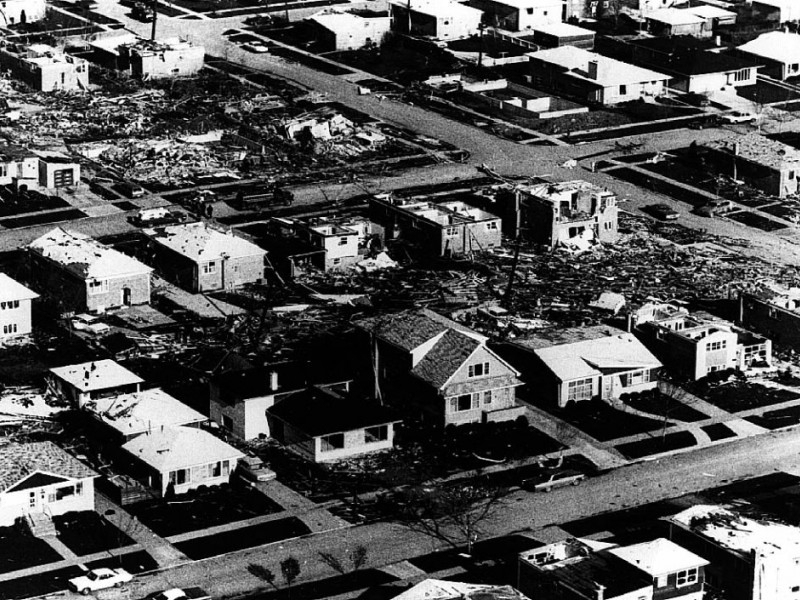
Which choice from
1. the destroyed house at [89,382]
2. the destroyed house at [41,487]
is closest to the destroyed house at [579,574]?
the destroyed house at [41,487]

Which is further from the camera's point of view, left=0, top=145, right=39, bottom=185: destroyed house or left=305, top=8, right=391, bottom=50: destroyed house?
left=305, top=8, right=391, bottom=50: destroyed house

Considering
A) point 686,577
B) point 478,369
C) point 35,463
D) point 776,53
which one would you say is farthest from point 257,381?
point 776,53

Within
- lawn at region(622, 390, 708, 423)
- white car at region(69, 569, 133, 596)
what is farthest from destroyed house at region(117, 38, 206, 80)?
white car at region(69, 569, 133, 596)

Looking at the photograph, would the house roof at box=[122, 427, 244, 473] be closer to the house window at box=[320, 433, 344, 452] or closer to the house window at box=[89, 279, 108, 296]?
the house window at box=[320, 433, 344, 452]

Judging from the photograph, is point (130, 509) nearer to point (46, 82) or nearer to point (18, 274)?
point (18, 274)

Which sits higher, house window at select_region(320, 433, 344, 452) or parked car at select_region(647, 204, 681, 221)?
house window at select_region(320, 433, 344, 452)

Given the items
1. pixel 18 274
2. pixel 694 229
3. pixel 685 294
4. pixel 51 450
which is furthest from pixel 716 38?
pixel 51 450
